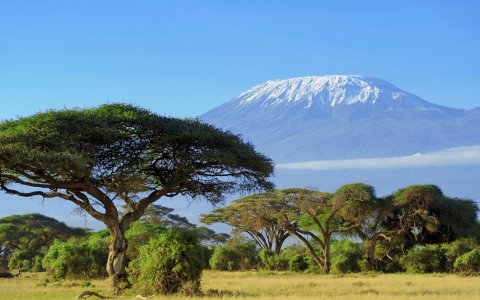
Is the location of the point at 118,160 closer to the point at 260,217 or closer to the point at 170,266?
the point at 170,266

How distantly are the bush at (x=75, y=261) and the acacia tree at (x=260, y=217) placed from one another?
636 inches

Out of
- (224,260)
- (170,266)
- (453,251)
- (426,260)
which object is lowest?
(170,266)

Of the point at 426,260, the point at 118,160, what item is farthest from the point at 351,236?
the point at 118,160

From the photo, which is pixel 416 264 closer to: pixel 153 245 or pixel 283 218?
pixel 283 218

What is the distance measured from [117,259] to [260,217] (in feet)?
90.2

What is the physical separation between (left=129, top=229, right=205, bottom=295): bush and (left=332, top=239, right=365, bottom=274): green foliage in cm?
2485

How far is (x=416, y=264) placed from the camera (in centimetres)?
4928

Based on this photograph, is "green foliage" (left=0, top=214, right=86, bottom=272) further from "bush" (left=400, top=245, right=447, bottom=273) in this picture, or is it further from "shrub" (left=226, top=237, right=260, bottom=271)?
"bush" (left=400, top=245, right=447, bottom=273)

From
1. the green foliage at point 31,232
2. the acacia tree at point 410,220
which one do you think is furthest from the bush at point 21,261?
the acacia tree at point 410,220

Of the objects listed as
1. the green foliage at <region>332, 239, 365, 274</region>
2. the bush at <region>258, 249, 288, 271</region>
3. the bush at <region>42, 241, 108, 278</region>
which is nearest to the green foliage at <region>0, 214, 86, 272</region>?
the bush at <region>258, 249, 288, 271</region>

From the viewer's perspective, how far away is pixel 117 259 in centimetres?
2944

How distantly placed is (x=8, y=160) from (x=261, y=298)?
10651 mm

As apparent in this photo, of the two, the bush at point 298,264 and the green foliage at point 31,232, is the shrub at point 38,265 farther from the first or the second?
the bush at point 298,264

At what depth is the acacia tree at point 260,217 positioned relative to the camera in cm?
5672
